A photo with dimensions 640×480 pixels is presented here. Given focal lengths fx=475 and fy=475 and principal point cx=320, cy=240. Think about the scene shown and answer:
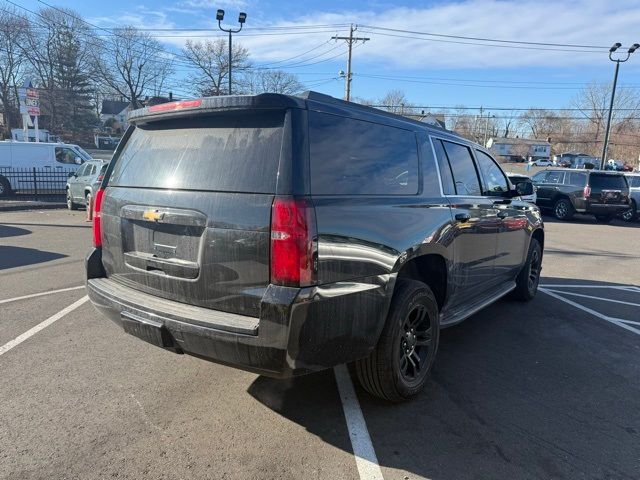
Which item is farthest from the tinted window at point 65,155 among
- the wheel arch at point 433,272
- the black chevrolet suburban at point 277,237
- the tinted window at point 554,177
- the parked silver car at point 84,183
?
the wheel arch at point 433,272

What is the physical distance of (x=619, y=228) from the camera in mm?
16656

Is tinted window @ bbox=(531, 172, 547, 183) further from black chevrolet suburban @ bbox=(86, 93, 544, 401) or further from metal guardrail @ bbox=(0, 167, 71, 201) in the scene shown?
metal guardrail @ bbox=(0, 167, 71, 201)

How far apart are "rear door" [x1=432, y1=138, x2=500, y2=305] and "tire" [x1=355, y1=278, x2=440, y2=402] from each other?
61cm

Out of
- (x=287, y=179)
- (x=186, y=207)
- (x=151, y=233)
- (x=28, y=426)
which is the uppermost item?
(x=287, y=179)

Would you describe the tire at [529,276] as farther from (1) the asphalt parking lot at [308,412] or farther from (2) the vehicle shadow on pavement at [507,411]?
(2) the vehicle shadow on pavement at [507,411]

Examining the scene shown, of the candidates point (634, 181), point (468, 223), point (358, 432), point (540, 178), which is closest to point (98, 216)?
point (358, 432)

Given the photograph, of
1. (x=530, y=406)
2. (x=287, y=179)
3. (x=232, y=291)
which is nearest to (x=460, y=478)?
(x=530, y=406)

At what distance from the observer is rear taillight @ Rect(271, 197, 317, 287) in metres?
2.49

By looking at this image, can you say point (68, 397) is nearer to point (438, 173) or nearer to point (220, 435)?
point (220, 435)

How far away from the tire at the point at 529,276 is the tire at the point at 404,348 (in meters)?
2.90

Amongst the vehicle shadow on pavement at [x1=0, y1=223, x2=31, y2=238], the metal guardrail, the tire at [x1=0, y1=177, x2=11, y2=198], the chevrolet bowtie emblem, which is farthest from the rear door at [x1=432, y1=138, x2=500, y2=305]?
the tire at [x1=0, y1=177, x2=11, y2=198]

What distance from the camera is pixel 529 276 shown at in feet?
20.2

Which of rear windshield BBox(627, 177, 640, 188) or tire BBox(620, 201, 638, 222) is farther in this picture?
rear windshield BBox(627, 177, 640, 188)

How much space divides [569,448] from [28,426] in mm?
3367
